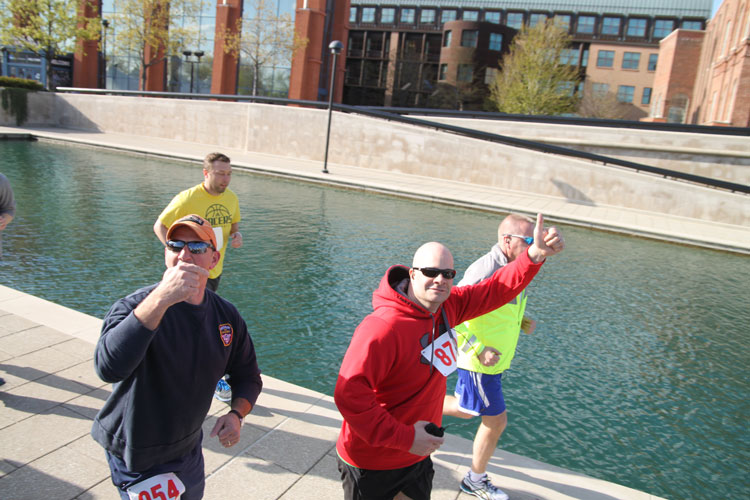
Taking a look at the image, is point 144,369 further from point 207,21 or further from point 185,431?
point 207,21

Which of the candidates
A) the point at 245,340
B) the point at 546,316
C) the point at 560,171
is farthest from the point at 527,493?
the point at 560,171

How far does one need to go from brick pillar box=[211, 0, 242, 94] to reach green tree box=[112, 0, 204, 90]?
175 cm

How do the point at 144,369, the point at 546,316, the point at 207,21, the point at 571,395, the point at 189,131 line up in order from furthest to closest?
1. the point at 207,21
2. the point at 189,131
3. the point at 546,316
4. the point at 571,395
5. the point at 144,369

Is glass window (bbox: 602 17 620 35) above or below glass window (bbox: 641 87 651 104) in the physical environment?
above

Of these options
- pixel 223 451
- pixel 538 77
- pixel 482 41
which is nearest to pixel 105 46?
pixel 538 77

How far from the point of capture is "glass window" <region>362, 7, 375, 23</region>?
2648 inches

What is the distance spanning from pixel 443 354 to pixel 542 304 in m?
6.65

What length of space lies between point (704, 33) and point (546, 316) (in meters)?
53.1

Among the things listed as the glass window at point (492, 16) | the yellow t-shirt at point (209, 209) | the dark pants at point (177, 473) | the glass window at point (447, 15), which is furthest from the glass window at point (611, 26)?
the dark pants at point (177, 473)

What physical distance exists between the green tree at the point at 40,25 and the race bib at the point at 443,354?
40.5m

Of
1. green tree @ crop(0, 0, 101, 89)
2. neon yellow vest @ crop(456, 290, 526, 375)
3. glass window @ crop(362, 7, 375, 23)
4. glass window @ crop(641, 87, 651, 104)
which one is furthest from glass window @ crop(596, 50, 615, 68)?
neon yellow vest @ crop(456, 290, 526, 375)

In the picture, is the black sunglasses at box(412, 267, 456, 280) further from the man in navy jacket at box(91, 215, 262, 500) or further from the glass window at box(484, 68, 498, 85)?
the glass window at box(484, 68, 498, 85)

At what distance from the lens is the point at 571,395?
231 inches

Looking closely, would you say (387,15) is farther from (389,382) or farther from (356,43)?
(389,382)
